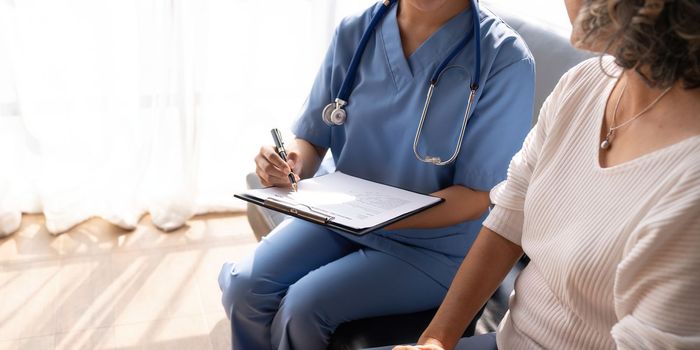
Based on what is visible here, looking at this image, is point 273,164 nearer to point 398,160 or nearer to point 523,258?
point 398,160

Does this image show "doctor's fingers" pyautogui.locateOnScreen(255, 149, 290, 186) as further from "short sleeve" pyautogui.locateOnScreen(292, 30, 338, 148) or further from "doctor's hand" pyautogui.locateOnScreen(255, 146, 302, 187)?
"short sleeve" pyautogui.locateOnScreen(292, 30, 338, 148)

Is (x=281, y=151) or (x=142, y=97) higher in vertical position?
(x=281, y=151)

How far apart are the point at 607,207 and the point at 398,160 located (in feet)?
2.11

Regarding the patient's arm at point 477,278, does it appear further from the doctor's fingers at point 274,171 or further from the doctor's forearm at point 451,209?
the doctor's fingers at point 274,171

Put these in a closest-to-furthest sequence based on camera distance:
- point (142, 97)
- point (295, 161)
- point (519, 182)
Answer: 1. point (519, 182)
2. point (295, 161)
3. point (142, 97)

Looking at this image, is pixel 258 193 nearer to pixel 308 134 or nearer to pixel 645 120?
pixel 308 134

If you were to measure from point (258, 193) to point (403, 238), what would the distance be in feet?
1.02

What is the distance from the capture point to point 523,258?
167cm

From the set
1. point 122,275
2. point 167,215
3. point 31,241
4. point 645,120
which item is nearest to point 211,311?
point 122,275

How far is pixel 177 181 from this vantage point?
2549mm

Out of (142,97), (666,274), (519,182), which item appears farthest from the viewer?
(142,97)

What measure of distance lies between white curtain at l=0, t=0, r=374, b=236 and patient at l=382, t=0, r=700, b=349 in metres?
1.52

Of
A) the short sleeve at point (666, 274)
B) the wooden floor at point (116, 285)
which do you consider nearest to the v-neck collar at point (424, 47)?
the short sleeve at point (666, 274)

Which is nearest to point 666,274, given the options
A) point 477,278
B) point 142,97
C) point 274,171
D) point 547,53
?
point 477,278
